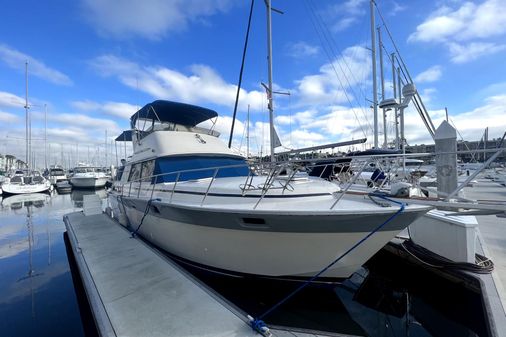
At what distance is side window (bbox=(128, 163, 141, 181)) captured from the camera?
8.38 metres

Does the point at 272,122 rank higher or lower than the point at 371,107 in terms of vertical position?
lower

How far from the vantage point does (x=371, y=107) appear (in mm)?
15062

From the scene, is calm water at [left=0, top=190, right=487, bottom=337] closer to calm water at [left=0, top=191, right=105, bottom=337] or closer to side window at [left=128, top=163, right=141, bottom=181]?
calm water at [left=0, top=191, right=105, bottom=337]

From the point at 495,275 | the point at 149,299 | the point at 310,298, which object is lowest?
the point at 310,298

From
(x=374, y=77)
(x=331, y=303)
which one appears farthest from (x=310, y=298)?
(x=374, y=77)

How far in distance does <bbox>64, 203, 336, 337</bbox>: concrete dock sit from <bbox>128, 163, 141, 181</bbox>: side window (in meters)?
2.71

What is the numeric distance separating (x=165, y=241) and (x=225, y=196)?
2247mm

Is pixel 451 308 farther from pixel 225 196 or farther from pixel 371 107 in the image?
pixel 371 107

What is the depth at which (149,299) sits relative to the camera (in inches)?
→ 154

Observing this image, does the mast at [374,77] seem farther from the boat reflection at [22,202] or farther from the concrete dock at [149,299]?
the boat reflection at [22,202]

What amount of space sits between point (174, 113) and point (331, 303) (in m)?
6.70

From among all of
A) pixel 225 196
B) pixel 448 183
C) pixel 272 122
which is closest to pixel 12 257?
pixel 225 196

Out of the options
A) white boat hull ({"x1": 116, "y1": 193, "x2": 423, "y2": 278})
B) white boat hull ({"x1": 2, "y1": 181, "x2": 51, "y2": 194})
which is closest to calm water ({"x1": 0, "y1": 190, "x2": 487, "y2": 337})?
white boat hull ({"x1": 116, "y1": 193, "x2": 423, "y2": 278})

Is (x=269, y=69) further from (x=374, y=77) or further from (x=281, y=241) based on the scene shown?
(x=374, y=77)
